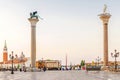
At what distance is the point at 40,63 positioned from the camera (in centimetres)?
15362

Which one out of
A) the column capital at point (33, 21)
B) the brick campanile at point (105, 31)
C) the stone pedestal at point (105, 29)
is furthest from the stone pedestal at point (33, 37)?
the brick campanile at point (105, 31)

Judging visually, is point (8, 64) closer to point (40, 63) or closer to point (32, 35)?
point (40, 63)

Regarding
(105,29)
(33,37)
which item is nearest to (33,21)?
(33,37)

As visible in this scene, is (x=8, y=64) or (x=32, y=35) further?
(x=8, y=64)

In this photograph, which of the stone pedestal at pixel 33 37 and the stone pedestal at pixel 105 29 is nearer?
the stone pedestal at pixel 33 37

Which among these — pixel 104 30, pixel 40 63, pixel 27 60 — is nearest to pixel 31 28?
pixel 104 30

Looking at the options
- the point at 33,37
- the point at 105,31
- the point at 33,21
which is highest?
the point at 33,21

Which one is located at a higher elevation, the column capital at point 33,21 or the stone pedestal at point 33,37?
the column capital at point 33,21

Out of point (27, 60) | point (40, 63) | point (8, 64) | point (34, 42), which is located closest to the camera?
point (34, 42)

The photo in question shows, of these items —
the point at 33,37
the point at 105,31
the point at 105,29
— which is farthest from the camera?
the point at 105,29

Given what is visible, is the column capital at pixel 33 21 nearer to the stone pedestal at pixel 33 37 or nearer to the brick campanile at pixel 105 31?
the stone pedestal at pixel 33 37

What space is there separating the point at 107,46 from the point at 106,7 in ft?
49.0

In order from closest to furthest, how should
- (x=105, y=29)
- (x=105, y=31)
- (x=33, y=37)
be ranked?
(x=33, y=37)
(x=105, y=31)
(x=105, y=29)

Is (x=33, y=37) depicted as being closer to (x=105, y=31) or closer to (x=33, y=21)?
(x=33, y=21)
